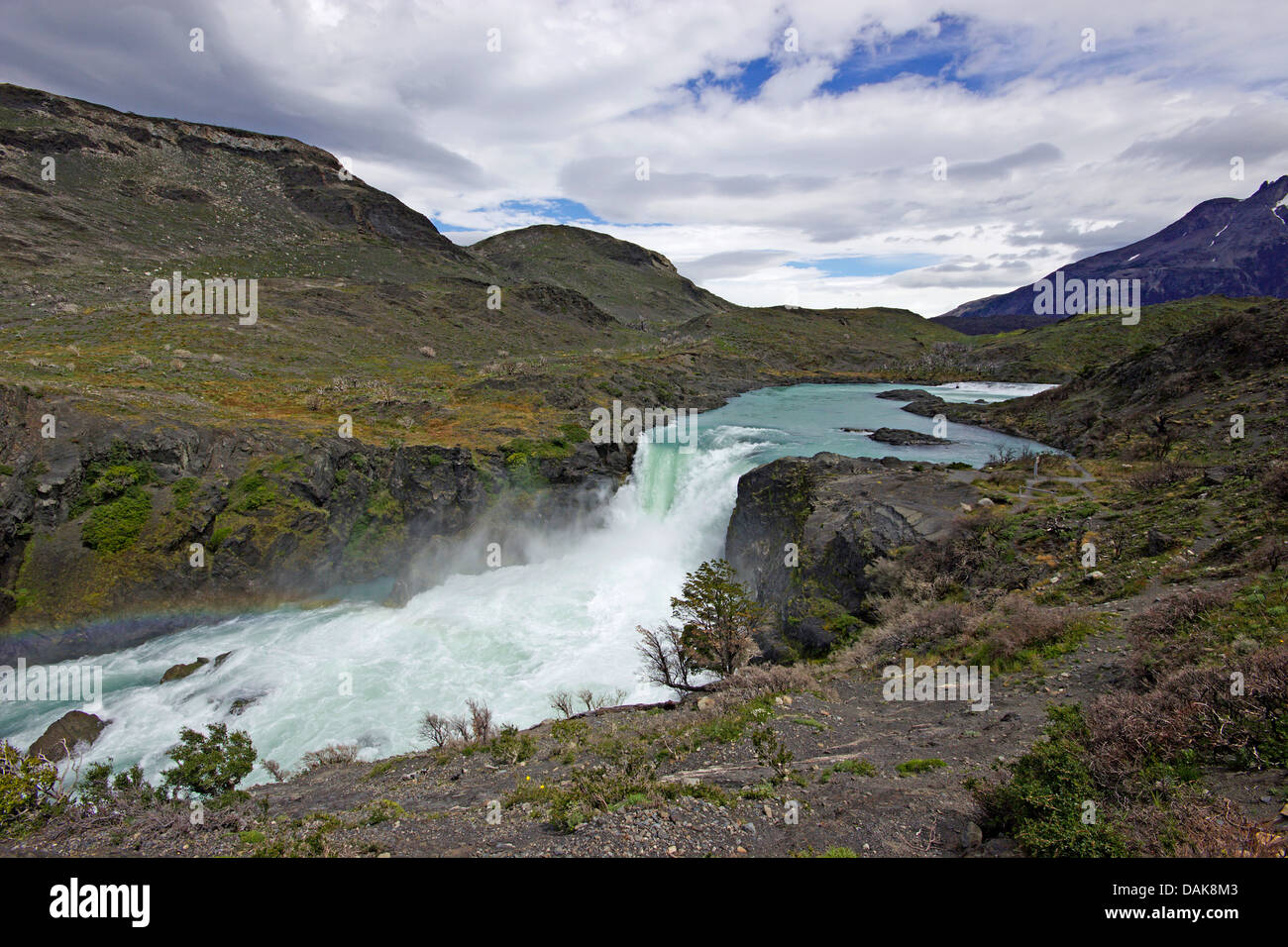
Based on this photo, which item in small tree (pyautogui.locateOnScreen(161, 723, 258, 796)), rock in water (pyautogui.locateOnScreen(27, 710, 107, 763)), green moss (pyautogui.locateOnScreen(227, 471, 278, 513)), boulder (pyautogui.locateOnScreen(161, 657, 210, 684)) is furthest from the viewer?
green moss (pyautogui.locateOnScreen(227, 471, 278, 513))

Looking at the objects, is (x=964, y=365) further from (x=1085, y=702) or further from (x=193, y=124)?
(x=193, y=124)

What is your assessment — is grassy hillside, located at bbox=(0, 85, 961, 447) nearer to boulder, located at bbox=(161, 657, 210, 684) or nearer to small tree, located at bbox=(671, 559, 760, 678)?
boulder, located at bbox=(161, 657, 210, 684)

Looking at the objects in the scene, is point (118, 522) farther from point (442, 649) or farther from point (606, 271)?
point (606, 271)

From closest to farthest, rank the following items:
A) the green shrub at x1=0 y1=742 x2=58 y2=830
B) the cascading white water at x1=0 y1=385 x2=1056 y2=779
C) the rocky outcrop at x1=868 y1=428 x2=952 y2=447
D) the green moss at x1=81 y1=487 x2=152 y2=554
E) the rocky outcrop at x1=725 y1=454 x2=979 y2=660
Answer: the green shrub at x1=0 y1=742 x2=58 y2=830 < the cascading white water at x1=0 y1=385 x2=1056 y2=779 < the rocky outcrop at x1=725 y1=454 x2=979 y2=660 < the green moss at x1=81 y1=487 x2=152 y2=554 < the rocky outcrop at x1=868 y1=428 x2=952 y2=447

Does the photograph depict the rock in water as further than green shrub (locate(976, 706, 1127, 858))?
Yes

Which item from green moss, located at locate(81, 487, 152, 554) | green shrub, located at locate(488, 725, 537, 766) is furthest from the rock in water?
green shrub, located at locate(488, 725, 537, 766)

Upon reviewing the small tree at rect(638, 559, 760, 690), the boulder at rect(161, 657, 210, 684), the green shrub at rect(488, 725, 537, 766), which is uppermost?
the small tree at rect(638, 559, 760, 690)
